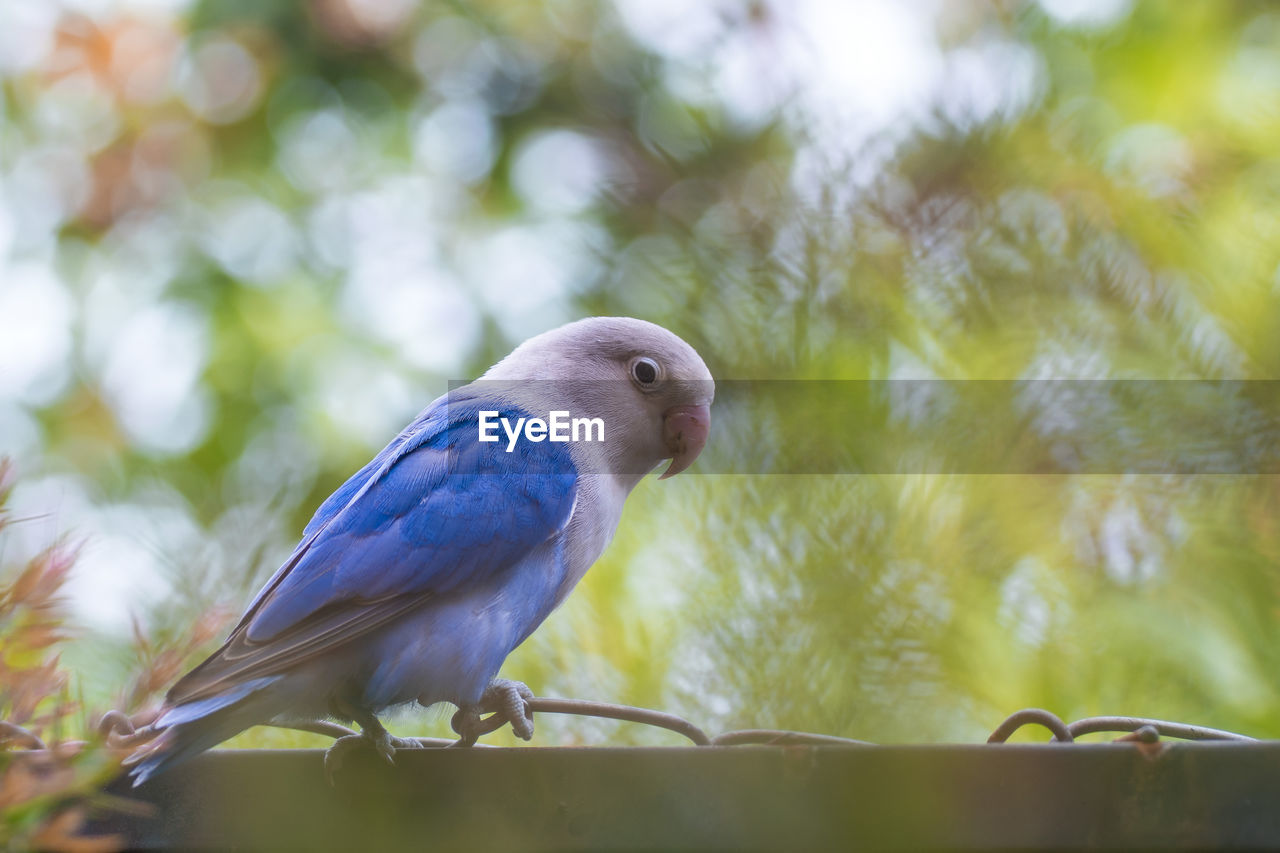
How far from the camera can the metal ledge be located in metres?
0.95

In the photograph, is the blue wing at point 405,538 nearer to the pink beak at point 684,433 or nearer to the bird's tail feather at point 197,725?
the bird's tail feather at point 197,725

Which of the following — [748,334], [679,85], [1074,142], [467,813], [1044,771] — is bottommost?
[467,813]

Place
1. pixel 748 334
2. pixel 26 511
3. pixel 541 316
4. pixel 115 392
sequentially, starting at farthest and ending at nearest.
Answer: pixel 115 392 < pixel 541 316 < pixel 748 334 < pixel 26 511

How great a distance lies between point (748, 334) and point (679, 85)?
733 millimetres

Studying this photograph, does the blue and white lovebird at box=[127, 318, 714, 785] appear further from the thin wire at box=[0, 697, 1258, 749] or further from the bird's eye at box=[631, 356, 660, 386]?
the thin wire at box=[0, 697, 1258, 749]

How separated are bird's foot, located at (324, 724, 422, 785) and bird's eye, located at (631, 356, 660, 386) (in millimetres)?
670

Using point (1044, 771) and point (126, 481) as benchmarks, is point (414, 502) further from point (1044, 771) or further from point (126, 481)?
point (126, 481)

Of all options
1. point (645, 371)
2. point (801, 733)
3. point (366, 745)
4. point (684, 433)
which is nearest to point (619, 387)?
point (645, 371)

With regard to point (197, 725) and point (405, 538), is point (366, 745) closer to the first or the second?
point (197, 725)

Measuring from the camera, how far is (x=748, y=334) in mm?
1409

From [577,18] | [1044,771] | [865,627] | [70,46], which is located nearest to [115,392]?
[70,46]

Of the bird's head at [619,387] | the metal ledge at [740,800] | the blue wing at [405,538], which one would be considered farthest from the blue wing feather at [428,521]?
the metal ledge at [740,800]

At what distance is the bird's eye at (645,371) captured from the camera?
5.51ft

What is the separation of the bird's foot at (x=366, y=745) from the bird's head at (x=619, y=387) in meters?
0.55
